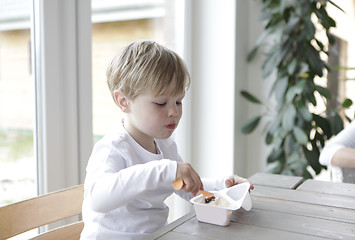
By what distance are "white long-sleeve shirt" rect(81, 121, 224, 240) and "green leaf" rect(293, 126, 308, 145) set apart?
4.60ft

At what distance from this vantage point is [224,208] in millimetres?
1052

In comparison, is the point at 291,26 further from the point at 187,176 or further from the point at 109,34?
the point at 187,176

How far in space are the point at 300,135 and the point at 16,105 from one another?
173cm

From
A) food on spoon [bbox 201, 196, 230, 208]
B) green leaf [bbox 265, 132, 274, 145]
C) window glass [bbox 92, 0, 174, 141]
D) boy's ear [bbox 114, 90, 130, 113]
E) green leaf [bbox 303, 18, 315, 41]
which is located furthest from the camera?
green leaf [bbox 265, 132, 274, 145]

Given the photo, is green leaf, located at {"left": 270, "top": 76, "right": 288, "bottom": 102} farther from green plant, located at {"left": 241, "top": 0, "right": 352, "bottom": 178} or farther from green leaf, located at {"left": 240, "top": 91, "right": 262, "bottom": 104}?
green leaf, located at {"left": 240, "top": 91, "right": 262, "bottom": 104}

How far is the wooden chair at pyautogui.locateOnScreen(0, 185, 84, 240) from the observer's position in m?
1.11

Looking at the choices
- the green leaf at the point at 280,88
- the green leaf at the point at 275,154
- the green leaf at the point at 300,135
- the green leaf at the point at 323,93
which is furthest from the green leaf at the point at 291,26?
the green leaf at the point at 275,154

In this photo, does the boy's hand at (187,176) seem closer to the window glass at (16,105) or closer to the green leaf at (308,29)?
the window glass at (16,105)

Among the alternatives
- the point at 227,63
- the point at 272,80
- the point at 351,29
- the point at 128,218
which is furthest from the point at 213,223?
the point at 351,29

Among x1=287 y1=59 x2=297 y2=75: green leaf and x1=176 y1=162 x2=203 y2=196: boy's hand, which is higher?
x1=287 y1=59 x2=297 y2=75: green leaf

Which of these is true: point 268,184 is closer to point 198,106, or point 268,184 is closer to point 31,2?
point 31,2

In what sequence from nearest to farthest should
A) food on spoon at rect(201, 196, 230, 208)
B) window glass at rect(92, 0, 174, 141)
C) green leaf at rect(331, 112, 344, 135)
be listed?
food on spoon at rect(201, 196, 230, 208) → window glass at rect(92, 0, 174, 141) → green leaf at rect(331, 112, 344, 135)

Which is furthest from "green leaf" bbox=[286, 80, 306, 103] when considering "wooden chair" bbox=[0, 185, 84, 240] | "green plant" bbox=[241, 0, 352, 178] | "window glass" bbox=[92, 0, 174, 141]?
"wooden chair" bbox=[0, 185, 84, 240]

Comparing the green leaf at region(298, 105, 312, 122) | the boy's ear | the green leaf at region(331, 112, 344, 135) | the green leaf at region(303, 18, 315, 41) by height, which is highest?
the green leaf at region(303, 18, 315, 41)
